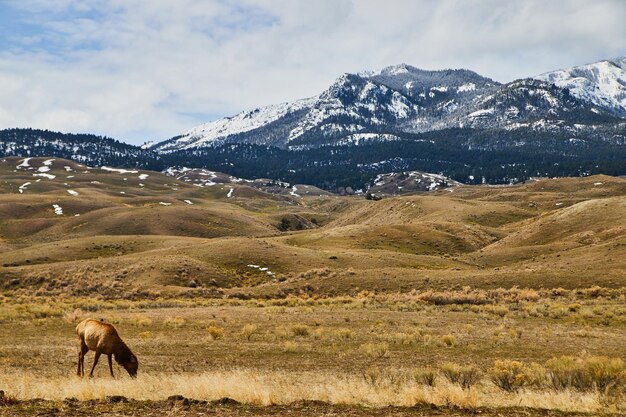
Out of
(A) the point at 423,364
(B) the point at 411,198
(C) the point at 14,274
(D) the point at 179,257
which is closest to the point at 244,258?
→ (D) the point at 179,257

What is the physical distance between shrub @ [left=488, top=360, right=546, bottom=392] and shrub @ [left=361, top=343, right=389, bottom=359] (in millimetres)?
6803

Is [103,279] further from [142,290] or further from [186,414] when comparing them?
[186,414]

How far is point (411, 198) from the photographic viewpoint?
531 feet

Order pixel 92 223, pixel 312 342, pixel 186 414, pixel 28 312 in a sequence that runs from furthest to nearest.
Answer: pixel 92 223, pixel 28 312, pixel 312 342, pixel 186 414

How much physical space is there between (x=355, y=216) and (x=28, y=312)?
138 meters

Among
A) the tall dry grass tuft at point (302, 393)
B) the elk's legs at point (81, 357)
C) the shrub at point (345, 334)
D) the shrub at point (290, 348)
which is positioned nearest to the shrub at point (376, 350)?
the shrub at point (290, 348)

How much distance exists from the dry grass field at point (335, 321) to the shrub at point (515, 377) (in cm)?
6

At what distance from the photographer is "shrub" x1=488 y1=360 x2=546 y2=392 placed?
58.0ft

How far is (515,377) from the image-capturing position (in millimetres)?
18469

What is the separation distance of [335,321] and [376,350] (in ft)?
39.4

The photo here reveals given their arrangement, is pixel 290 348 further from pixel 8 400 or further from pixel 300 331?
pixel 8 400

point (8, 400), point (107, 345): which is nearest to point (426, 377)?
point (107, 345)

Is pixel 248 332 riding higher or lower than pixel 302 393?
lower

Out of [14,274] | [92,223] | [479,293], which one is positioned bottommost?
[479,293]
